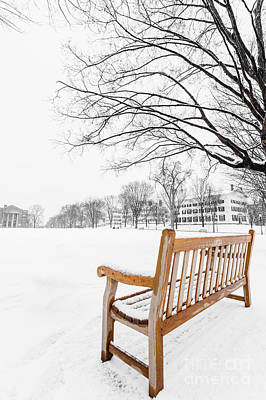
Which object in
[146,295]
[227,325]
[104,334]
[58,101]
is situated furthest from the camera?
[58,101]

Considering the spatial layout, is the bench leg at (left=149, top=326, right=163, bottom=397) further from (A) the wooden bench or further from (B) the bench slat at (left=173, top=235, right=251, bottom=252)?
(B) the bench slat at (left=173, top=235, right=251, bottom=252)

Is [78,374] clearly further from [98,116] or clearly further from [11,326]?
[98,116]

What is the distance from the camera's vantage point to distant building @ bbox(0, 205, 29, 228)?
6912cm

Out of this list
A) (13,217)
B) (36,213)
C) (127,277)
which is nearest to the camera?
(127,277)

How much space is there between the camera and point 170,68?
7.11 meters

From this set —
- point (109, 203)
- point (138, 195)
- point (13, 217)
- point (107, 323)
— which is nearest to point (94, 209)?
point (109, 203)

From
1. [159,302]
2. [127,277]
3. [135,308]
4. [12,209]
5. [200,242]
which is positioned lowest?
[135,308]

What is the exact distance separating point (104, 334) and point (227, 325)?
1637 millimetres

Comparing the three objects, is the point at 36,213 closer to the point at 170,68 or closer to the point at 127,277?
the point at 170,68

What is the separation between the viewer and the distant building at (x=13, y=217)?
69125mm

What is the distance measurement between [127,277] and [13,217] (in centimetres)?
8642

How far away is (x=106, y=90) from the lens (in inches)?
258

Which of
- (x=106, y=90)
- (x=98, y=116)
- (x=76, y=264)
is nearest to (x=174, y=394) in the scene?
(x=76, y=264)

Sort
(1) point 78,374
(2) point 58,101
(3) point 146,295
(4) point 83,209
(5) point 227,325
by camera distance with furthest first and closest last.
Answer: (4) point 83,209 < (2) point 58,101 < (5) point 227,325 < (3) point 146,295 < (1) point 78,374
